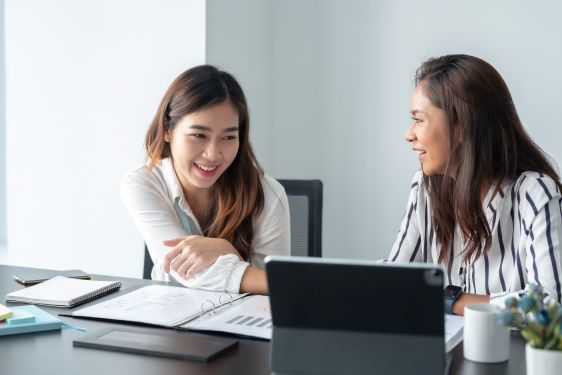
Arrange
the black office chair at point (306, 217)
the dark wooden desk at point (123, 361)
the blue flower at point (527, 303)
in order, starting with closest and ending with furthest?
the blue flower at point (527, 303), the dark wooden desk at point (123, 361), the black office chair at point (306, 217)

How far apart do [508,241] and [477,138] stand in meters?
0.28

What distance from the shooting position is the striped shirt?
1675 millimetres

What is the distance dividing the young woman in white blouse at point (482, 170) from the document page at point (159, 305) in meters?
0.62

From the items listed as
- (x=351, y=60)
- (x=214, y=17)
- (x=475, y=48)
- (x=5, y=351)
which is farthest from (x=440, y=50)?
(x=5, y=351)

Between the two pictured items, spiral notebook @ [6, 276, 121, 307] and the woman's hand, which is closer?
spiral notebook @ [6, 276, 121, 307]

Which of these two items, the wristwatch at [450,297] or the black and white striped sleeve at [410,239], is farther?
the black and white striped sleeve at [410,239]

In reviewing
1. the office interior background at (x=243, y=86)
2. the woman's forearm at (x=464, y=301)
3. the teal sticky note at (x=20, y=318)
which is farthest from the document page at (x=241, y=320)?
the office interior background at (x=243, y=86)

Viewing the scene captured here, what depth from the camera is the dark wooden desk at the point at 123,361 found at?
45.8 inches

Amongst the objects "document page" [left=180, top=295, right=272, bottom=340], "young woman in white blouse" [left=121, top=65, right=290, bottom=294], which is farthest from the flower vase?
"young woman in white blouse" [left=121, top=65, right=290, bottom=294]

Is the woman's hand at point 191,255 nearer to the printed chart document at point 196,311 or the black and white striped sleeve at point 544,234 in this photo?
the printed chart document at point 196,311

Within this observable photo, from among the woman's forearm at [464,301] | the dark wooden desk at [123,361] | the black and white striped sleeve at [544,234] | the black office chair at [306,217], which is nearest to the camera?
the dark wooden desk at [123,361]

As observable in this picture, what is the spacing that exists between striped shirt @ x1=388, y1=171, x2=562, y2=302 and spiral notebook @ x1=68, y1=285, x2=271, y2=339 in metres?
0.55

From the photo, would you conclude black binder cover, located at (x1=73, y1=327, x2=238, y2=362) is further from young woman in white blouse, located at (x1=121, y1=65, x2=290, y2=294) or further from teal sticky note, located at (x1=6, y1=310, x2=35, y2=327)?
young woman in white blouse, located at (x1=121, y1=65, x2=290, y2=294)

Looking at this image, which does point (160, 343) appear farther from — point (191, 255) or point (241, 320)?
point (191, 255)
